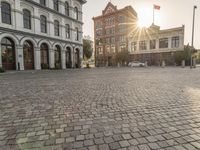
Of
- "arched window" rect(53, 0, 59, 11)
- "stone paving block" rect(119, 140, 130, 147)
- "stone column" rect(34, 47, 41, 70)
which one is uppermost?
"arched window" rect(53, 0, 59, 11)

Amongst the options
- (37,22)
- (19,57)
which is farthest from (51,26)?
(19,57)

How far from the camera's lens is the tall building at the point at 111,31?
174 feet

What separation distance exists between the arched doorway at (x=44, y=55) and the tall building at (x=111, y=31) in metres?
30.0

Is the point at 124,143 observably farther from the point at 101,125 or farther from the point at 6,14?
the point at 6,14

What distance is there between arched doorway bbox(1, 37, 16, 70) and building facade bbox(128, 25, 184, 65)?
35979 millimetres

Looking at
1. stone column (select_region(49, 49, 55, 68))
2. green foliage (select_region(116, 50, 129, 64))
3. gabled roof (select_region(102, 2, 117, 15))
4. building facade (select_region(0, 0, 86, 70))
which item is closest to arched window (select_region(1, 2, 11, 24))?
building facade (select_region(0, 0, 86, 70))

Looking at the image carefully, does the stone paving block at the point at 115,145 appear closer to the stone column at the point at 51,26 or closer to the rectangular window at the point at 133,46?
the stone column at the point at 51,26

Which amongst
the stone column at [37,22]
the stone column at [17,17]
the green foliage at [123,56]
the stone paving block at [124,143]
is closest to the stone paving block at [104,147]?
the stone paving block at [124,143]

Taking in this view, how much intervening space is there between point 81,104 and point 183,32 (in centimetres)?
4327

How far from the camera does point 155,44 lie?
45.4 m

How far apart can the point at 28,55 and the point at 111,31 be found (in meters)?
39.0

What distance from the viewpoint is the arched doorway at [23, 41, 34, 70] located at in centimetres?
2104

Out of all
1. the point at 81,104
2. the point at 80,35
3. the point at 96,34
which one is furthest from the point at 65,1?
the point at 96,34

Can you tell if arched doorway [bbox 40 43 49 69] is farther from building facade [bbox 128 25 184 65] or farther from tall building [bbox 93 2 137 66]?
building facade [bbox 128 25 184 65]
